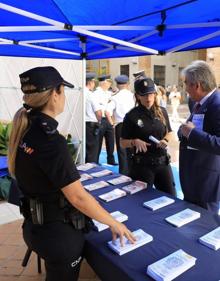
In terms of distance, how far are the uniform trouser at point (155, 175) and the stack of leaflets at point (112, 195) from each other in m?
0.39

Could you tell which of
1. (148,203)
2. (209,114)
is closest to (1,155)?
(148,203)

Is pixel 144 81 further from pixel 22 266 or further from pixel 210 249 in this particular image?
pixel 22 266

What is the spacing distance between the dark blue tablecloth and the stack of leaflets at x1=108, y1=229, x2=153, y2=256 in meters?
0.02

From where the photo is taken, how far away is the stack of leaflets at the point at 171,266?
1.14 metres

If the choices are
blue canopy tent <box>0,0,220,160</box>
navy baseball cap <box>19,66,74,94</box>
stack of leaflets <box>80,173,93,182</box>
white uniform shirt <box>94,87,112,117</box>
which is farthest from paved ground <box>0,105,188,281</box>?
white uniform shirt <box>94,87,112,117</box>

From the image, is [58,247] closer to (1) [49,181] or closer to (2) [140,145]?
(1) [49,181]

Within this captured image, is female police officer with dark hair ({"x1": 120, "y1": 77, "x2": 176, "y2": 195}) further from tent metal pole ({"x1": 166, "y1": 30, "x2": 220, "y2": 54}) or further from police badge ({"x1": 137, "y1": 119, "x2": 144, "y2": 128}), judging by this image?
tent metal pole ({"x1": 166, "y1": 30, "x2": 220, "y2": 54})

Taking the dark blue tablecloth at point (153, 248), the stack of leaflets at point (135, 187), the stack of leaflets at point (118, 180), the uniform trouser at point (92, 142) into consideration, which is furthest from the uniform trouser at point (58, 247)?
the uniform trouser at point (92, 142)

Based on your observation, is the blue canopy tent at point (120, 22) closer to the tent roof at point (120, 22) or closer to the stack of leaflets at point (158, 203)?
the tent roof at point (120, 22)

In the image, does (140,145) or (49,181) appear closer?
(49,181)

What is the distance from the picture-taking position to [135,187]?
2.12 meters

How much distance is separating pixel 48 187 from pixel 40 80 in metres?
0.46

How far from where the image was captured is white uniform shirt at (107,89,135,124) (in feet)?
16.2

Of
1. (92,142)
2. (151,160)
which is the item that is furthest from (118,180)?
(92,142)
